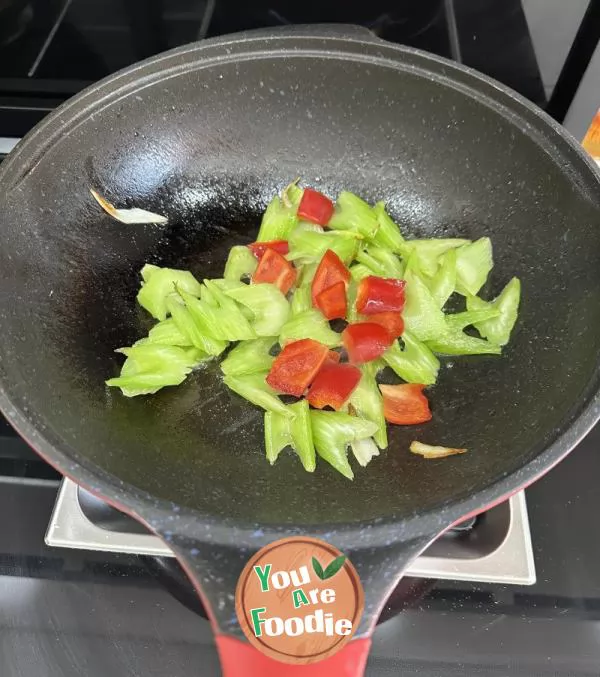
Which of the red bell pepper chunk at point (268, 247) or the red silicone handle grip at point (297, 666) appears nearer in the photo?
the red silicone handle grip at point (297, 666)

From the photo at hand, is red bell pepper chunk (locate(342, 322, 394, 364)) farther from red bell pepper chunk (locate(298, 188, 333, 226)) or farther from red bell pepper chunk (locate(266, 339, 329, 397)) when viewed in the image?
red bell pepper chunk (locate(298, 188, 333, 226))

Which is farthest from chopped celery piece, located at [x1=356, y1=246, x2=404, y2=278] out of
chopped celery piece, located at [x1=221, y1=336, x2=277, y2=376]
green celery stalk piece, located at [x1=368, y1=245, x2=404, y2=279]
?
chopped celery piece, located at [x1=221, y1=336, x2=277, y2=376]

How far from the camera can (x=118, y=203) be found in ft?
3.65

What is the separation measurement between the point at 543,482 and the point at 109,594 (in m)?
0.65

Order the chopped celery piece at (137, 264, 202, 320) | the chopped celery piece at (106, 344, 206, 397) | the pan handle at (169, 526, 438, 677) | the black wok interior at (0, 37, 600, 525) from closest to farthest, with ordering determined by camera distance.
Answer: the pan handle at (169, 526, 438, 677) < the black wok interior at (0, 37, 600, 525) < the chopped celery piece at (106, 344, 206, 397) < the chopped celery piece at (137, 264, 202, 320)

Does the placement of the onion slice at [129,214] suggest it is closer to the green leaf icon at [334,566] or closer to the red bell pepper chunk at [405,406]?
the red bell pepper chunk at [405,406]

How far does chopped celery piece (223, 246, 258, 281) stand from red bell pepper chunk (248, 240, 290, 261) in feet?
0.03

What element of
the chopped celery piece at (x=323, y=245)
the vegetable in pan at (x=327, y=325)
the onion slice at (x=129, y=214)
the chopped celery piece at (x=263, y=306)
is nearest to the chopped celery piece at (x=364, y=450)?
the vegetable in pan at (x=327, y=325)

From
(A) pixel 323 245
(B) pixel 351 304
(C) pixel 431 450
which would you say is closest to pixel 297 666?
(C) pixel 431 450

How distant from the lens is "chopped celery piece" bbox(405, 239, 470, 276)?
108cm

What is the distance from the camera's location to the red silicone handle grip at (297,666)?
0.71 m

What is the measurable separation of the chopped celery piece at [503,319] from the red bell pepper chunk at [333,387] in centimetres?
21

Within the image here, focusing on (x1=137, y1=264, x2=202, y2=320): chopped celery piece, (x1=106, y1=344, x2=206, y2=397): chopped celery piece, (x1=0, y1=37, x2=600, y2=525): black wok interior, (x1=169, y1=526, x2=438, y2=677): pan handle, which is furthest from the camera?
(x1=137, y1=264, x2=202, y2=320): chopped celery piece

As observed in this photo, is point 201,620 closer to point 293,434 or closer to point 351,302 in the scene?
point 293,434
